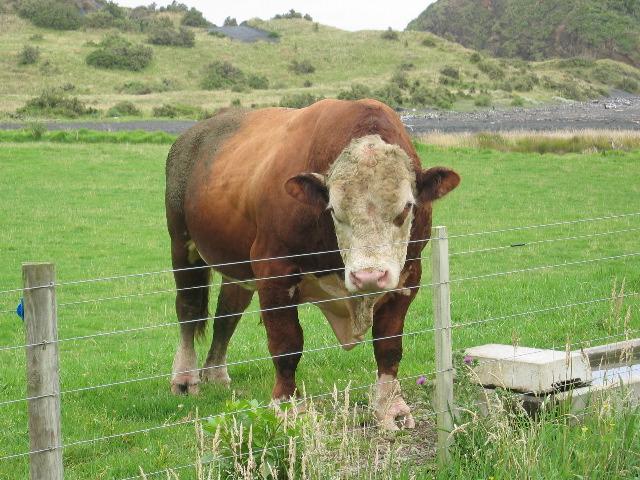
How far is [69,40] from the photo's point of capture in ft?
252

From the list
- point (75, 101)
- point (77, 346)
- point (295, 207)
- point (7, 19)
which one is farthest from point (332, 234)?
point (7, 19)

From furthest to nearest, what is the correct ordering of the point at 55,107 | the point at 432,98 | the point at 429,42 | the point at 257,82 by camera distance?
the point at 429,42 < the point at 257,82 < the point at 432,98 < the point at 55,107

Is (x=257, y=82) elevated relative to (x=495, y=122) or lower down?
elevated

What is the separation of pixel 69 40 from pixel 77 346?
7139cm

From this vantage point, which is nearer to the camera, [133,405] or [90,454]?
[90,454]

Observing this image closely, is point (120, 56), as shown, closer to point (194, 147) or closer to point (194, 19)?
point (194, 19)

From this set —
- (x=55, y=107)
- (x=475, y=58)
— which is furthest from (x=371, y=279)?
(x=475, y=58)

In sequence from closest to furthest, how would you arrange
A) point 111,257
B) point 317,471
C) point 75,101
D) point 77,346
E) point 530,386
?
point 317,471 < point 530,386 < point 77,346 < point 111,257 < point 75,101

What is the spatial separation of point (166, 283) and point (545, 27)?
13324 cm

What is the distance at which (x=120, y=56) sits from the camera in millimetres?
71625

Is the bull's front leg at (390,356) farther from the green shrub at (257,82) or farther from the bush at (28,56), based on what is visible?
the bush at (28,56)

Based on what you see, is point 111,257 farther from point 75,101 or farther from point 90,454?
point 75,101

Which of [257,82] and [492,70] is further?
[492,70]

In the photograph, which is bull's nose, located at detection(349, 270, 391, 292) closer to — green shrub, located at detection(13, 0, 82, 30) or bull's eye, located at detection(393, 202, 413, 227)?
bull's eye, located at detection(393, 202, 413, 227)
